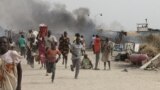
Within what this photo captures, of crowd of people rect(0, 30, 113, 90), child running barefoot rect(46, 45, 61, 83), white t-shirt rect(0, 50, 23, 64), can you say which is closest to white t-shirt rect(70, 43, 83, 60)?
crowd of people rect(0, 30, 113, 90)

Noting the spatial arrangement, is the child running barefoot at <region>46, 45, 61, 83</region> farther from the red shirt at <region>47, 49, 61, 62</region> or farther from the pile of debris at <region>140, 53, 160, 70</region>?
the pile of debris at <region>140, 53, 160, 70</region>

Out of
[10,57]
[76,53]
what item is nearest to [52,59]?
[76,53]

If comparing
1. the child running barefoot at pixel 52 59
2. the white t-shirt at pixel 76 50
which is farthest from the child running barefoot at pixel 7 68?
the white t-shirt at pixel 76 50

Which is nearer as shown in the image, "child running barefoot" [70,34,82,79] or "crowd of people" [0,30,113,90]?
"crowd of people" [0,30,113,90]

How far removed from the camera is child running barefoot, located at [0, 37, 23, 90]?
7.38 metres

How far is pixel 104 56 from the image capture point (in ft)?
77.3

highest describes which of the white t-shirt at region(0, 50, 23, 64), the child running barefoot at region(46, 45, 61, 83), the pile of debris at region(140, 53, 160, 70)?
the white t-shirt at region(0, 50, 23, 64)

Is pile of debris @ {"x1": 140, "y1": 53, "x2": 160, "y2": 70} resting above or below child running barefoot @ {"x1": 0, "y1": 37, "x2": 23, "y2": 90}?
below

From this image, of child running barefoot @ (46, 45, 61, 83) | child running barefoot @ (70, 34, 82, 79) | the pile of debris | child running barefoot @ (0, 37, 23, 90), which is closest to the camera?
child running barefoot @ (0, 37, 23, 90)

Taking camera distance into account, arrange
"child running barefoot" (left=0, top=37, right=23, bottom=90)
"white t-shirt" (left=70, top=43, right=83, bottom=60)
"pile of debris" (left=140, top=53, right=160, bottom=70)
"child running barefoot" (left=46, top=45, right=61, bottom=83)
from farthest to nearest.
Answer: "pile of debris" (left=140, top=53, right=160, bottom=70) → "white t-shirt" (left=70, top=43, right=83, bottom=60) → "child running barefoot" (left=46, top=45, right=61, bottom=83) → "child running barefoot" (left=0, top=37, right=23, bottom=90)

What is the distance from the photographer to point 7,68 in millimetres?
7508

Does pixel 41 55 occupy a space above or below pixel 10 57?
below

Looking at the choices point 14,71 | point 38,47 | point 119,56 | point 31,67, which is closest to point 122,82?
point 38,47

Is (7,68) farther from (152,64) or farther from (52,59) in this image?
(152,64)
